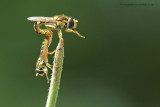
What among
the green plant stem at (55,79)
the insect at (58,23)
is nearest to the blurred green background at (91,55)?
the insect at (58,23)

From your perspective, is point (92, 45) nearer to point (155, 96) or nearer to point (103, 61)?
point (103, 61)

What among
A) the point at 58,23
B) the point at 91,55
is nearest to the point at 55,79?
the point at 58,23

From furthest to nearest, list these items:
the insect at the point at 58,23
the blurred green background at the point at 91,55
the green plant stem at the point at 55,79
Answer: the blurred green background at the point at 91,55, the insect at the point at 58,23, the green plant stem at the point at 55,79

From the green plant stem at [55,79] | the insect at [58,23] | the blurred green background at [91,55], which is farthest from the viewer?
the blurred green background at [91,55]

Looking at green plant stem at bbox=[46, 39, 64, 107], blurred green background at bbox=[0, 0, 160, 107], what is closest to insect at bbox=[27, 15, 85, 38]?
green plant stem at bbox=[46, 39, 64, 107]

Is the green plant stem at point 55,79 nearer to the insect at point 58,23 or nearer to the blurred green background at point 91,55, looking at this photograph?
the insect at point 58,23

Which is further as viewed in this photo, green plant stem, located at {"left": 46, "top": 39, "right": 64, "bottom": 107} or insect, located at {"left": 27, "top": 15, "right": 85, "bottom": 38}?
insect, located at {"left": 27, "top": 15, "right": 85, "bottom": 38}

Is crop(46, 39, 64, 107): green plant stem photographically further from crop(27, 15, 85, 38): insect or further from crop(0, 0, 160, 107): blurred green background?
crop(0, 0, 160, 107): blurred green background

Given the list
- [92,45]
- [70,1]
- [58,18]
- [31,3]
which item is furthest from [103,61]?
[58,18]

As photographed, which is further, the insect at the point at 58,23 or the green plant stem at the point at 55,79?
the insect at the point at 58,23
